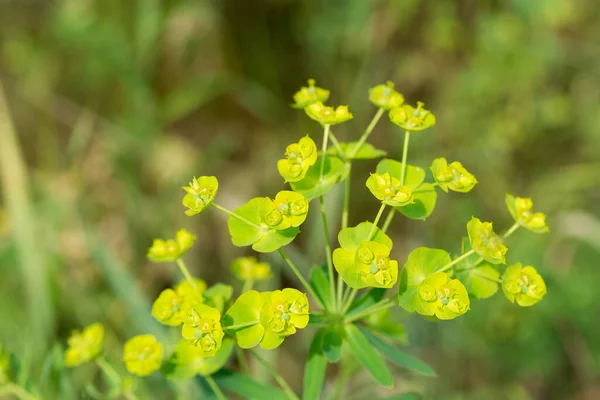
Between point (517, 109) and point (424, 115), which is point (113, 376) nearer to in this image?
point (424, 115)

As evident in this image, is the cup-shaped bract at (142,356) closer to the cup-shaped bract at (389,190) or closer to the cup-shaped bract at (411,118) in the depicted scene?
the cup-shaped bract at (389,190)

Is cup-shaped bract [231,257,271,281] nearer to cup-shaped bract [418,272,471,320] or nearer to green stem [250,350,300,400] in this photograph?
green stem [250,350,300,400]

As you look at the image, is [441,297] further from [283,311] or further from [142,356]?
[142,356]

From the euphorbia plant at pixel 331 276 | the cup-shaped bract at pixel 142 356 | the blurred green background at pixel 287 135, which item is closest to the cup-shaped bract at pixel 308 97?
the euphorbia plant at pixel 331 276

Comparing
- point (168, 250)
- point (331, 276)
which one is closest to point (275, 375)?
point (331, 276)

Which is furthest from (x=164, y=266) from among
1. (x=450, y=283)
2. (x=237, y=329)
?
(x=450, y=283)
